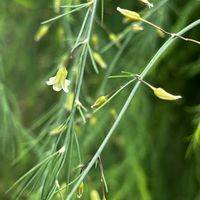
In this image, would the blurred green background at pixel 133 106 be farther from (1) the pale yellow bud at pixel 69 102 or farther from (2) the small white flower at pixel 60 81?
(2) the small white flower at pixel 60 81

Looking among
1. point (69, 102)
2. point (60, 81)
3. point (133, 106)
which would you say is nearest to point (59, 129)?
point (60, 81)

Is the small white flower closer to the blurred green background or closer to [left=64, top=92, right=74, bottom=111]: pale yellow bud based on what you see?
[left=64, top=92, right=74, bottom=111]: pale yellow bud

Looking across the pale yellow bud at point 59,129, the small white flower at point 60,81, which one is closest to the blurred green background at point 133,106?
the pale yellow bud at point 59,129

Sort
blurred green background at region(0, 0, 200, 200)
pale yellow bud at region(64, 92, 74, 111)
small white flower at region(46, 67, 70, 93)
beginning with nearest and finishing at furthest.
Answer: small white flower at region(46, 67, 70, 93) < pale yellow bud at region(64, 92, 74, 111) < blurred green background at region(0, 0, 200, 200)

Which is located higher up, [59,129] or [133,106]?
[59,129]

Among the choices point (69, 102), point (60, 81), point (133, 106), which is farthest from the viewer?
point (133, 106)

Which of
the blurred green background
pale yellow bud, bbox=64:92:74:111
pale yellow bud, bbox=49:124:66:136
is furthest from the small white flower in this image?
the blurred green background

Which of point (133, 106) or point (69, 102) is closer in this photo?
point (69, 102)

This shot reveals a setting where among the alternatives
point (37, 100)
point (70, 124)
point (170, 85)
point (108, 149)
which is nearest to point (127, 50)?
point (170, 85)

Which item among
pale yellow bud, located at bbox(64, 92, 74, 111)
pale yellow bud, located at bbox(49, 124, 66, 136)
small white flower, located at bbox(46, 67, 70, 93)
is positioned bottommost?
pale yellow bud, located at bbox(64, 92, 74, 111)

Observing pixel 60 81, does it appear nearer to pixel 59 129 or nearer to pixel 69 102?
pixel 59 129
